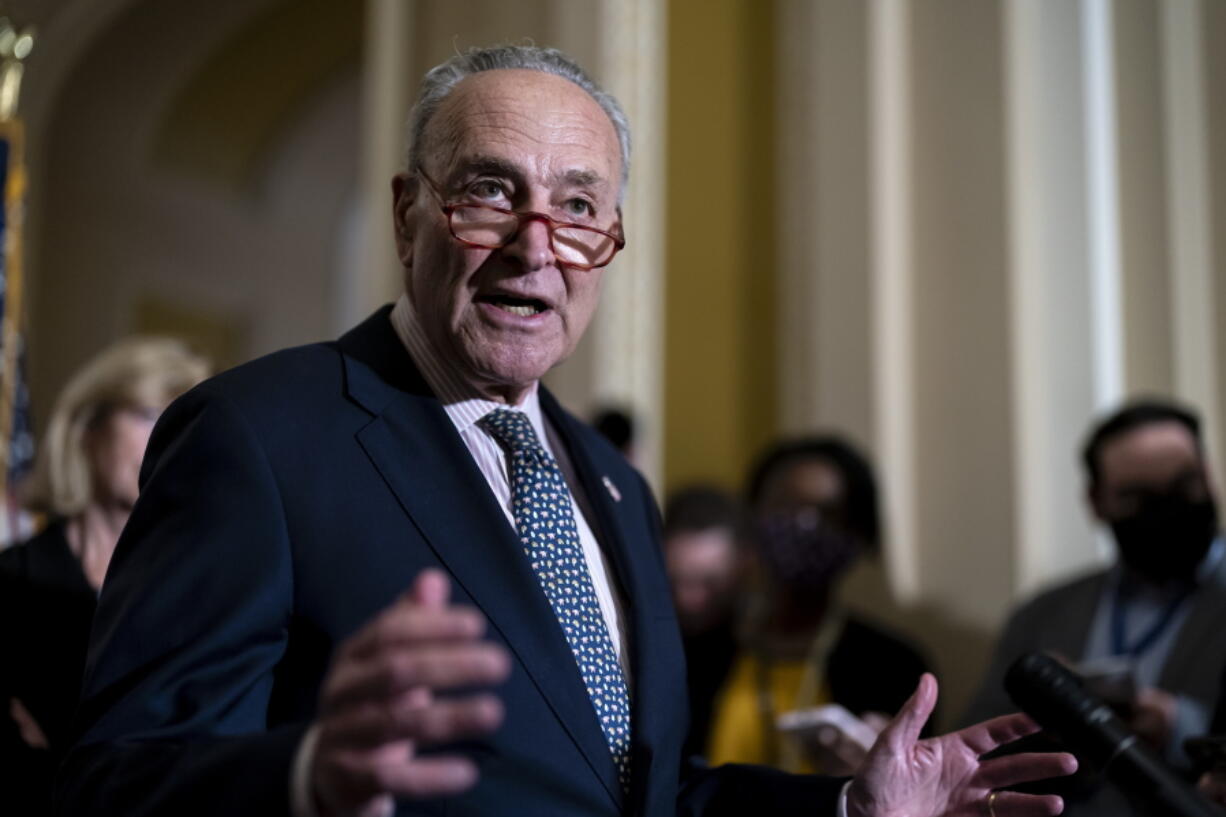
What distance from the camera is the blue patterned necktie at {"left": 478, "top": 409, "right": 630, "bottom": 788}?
1.59m

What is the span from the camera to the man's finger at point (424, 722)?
3.37ft

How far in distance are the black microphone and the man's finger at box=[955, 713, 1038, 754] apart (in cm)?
11

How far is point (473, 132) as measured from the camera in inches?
67.2

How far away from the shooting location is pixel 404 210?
6.03 feet

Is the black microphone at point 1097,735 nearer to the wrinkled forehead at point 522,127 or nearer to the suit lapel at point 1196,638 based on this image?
the wrinkled forehead at point 522,127

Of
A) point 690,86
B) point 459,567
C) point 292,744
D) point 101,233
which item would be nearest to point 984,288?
point 690,86

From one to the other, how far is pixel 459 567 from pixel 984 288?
337 cm

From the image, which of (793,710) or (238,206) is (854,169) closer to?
(793,710)

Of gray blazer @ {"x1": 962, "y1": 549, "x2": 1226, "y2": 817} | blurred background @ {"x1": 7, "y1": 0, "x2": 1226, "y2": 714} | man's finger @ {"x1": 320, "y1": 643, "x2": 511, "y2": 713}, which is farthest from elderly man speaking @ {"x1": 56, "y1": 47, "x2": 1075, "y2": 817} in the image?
blurred background @ {"x1": 7, "y1": 0, "x2": 1226, "y2": 714}

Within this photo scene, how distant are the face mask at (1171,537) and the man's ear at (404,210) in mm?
2339

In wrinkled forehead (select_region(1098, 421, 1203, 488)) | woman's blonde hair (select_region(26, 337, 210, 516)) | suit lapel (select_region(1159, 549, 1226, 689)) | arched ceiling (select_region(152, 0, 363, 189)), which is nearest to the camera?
woman's blonde hair (select_region(26, 337, 210, 516))

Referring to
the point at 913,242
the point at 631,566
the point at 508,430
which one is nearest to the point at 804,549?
the point at 913,242

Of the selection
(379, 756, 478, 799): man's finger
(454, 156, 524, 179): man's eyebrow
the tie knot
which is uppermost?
(454, 156, 524, 179): man's eyebrow

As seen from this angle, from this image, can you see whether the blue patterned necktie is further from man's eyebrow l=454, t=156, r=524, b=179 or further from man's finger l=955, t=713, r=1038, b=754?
man's finger l=955, t=713, r=1038, b=754
